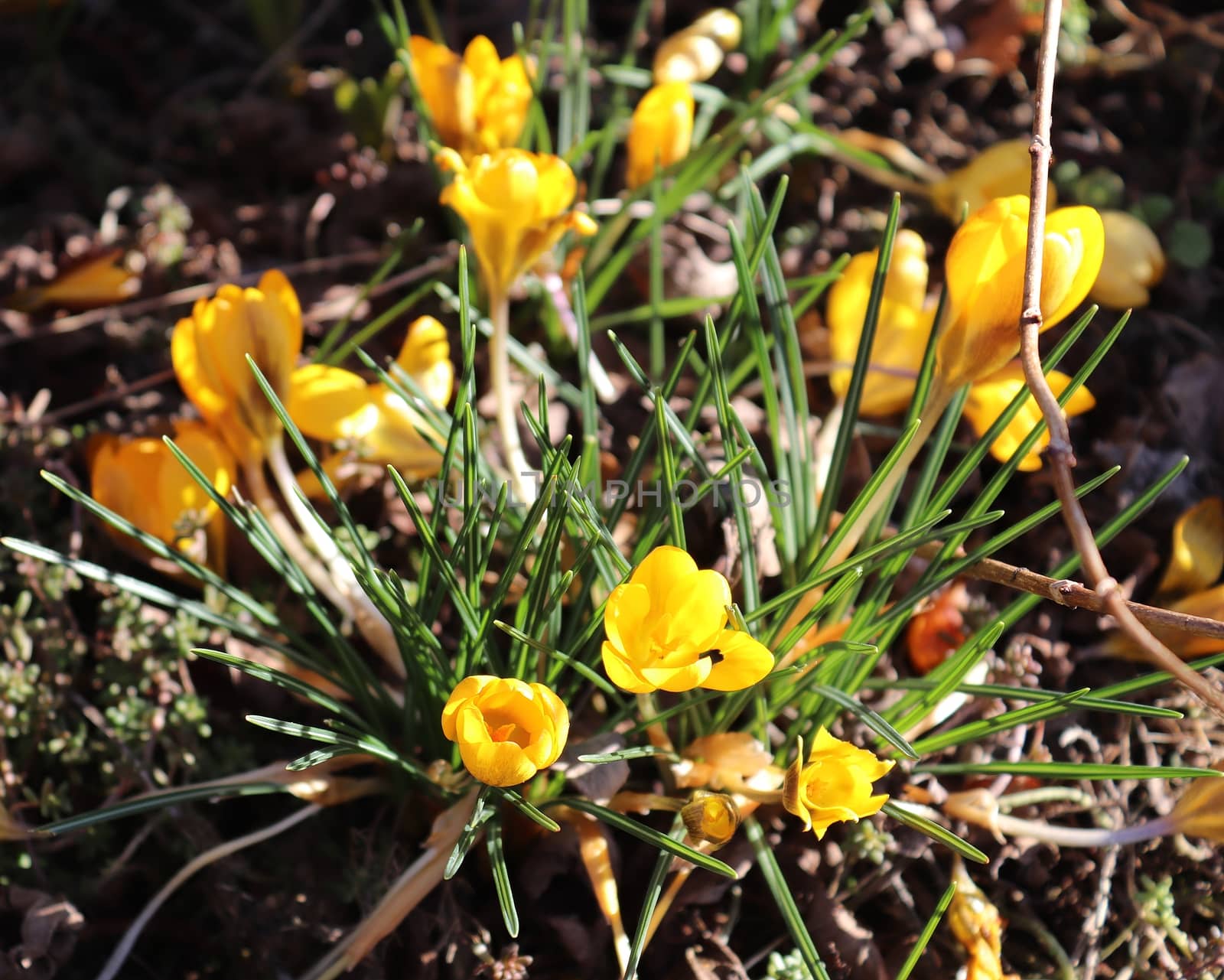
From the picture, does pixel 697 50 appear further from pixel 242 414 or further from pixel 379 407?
pixel 242 414

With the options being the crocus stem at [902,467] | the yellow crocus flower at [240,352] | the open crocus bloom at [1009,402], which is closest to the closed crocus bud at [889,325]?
the open crocus bloom at [1009,402]

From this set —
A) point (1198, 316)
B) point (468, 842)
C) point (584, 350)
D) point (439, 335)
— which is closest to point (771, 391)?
point (584, 350)

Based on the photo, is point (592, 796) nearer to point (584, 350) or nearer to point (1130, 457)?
point (584, 350)

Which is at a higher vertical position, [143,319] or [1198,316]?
[143,319]

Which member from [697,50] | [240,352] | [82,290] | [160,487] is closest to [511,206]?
[240,352]

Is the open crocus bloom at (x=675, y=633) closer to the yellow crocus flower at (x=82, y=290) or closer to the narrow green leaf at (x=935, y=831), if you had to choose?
the narrow green leaf at (x=935, y=831)

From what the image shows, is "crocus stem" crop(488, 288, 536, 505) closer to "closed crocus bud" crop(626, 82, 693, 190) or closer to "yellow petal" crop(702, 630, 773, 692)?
"closed crocus bud" crop(626, 82, 693, 190)
